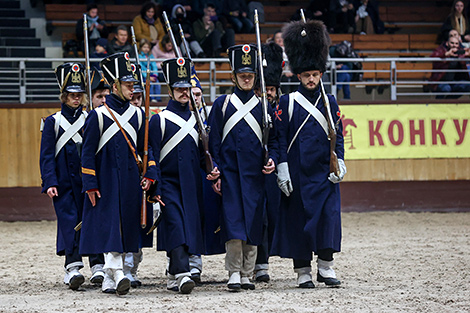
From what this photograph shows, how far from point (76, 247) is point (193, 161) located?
1.39 m

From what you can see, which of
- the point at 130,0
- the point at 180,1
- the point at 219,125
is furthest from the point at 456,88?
the point at 219,125

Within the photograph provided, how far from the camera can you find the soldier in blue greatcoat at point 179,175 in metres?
6.88

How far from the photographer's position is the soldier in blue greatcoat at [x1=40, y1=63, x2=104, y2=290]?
746 cm

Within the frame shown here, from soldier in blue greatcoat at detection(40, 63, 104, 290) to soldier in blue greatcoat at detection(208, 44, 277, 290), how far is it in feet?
4.45

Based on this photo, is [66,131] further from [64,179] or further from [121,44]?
[121,44]

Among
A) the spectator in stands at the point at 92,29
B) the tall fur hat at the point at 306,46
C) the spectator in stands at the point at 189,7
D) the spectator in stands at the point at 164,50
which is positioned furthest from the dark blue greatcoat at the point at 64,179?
the spectator in stands at the point at 189,7

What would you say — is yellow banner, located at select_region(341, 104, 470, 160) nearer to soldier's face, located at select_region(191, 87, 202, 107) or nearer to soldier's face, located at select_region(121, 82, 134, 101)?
soldier's face, located at select_region(191, 87, 202, 107)

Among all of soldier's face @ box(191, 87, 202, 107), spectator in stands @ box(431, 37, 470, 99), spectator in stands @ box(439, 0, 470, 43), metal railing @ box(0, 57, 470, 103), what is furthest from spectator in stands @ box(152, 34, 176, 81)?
soldier's face @ box(191, 87, 202, 107)

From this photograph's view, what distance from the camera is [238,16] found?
17.2 meters

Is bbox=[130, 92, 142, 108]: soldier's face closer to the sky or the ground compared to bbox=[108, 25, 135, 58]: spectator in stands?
closer to the ground

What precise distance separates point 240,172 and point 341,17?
1150 centimetres

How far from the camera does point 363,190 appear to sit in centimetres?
1455

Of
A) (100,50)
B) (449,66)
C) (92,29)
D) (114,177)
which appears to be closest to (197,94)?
(114,177)

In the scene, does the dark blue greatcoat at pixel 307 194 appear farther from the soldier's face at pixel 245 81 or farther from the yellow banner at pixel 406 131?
A: the yellow banner at pixel 406 131
